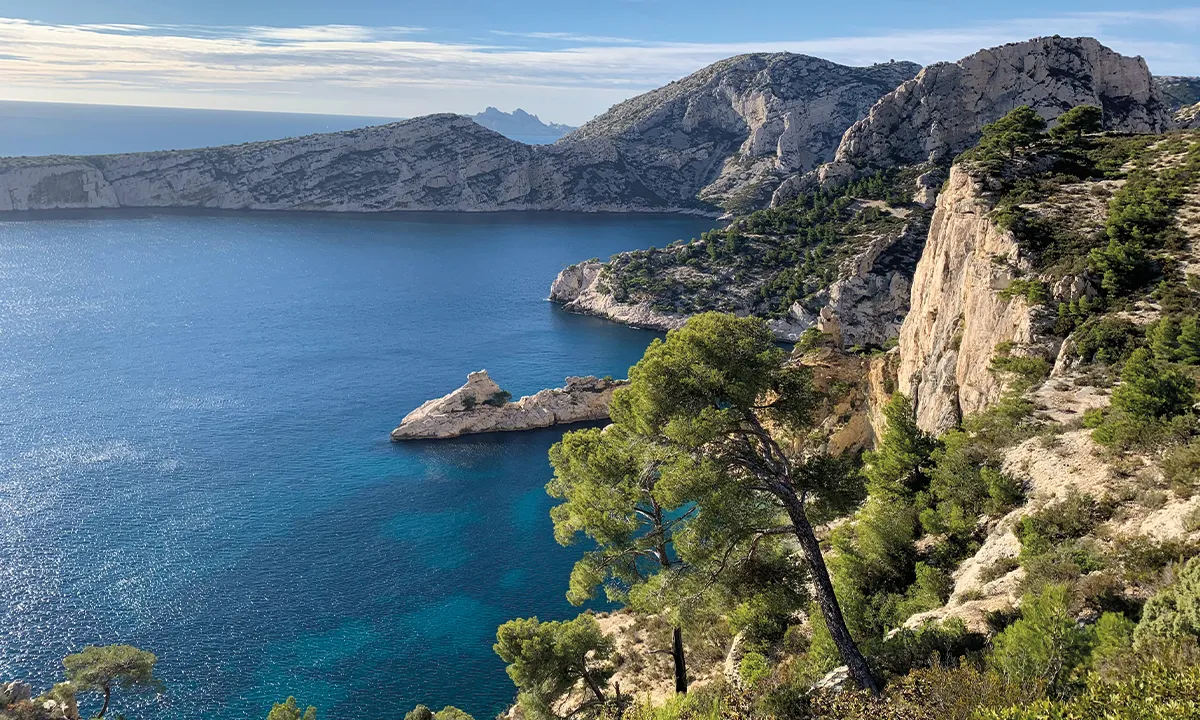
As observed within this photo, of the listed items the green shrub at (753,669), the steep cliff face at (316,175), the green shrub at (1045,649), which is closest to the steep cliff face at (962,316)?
the green shrub at (753,669)

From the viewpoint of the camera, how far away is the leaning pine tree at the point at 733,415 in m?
14.5

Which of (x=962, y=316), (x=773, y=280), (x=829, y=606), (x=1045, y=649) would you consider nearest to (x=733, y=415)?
(x=829, y=606)

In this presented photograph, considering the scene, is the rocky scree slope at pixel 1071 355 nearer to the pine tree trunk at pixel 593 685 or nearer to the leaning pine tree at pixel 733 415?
the leaning pine tree at pixel 733 415

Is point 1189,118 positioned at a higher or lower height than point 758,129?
lower

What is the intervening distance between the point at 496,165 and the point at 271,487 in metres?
152

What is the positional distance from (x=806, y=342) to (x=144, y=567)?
37.0m

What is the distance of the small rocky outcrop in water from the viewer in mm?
58969

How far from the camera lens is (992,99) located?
86.5 metres

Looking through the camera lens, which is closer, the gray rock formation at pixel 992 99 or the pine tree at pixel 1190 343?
the pine tree at pixel 1190 343

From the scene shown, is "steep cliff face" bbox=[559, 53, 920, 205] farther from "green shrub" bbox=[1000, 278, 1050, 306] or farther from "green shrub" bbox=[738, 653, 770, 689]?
"green shrub" bbox=[738, 653, 770, 689]

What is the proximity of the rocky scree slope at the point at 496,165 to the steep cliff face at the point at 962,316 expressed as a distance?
132m

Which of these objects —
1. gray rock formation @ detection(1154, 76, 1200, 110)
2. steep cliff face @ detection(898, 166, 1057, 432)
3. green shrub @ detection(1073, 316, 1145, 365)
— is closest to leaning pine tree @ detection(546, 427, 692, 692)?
steep cliff face @ detection(898, 166, 1057, 432)

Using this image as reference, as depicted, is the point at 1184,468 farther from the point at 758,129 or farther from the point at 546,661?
the point at 758,129

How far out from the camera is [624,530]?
2020cm
